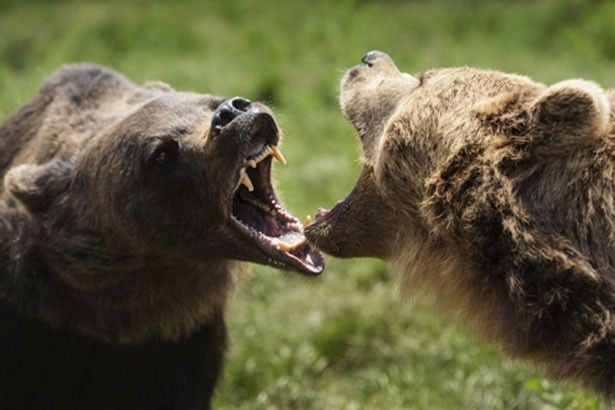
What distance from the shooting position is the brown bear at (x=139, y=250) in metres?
4.94

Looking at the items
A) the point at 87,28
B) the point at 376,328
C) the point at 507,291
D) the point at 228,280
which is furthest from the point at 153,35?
the point at 507,291

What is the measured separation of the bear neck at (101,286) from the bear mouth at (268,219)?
0.31 meters

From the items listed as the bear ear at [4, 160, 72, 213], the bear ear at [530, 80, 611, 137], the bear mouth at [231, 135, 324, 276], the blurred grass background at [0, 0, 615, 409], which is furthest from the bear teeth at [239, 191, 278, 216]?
the bear ear at [530, 80, 611, 137]

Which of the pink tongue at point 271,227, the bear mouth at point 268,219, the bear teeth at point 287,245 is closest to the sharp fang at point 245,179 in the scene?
the bear mouth at point 268,219

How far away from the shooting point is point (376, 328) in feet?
22.5

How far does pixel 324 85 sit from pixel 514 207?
7949mm

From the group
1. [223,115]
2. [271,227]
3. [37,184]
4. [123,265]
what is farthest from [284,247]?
[37,184]

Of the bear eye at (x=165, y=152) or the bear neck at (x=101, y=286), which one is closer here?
the bear eye at (x=165, y=152)

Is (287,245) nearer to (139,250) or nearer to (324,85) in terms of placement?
(139,250)

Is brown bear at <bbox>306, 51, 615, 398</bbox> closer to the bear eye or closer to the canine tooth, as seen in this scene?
the canine tooth

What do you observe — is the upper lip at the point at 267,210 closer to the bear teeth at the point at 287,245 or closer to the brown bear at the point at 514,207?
the bear teeth at the point at 287,245

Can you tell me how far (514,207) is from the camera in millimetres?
3727

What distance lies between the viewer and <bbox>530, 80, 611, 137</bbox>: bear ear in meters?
3.70

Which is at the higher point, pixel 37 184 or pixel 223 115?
pixel 223 115
